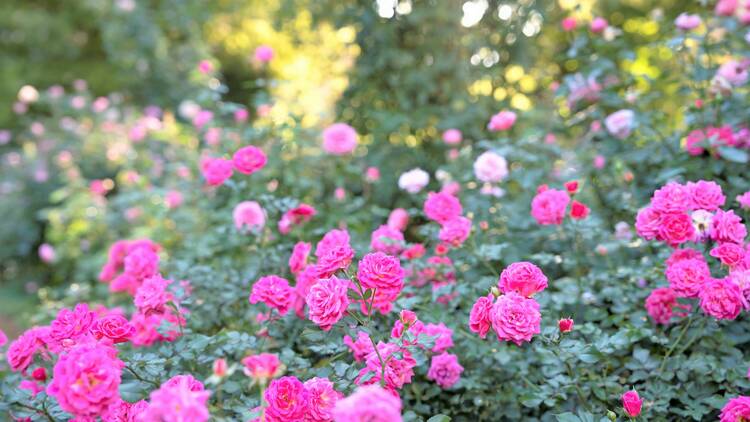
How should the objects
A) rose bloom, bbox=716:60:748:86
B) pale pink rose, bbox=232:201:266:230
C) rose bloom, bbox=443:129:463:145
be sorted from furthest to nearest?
rose bloom, bbox=443:129:463:145, rose bloom, bbox=716:60:748:86, pale pink rose, bbox=232:201:266:230

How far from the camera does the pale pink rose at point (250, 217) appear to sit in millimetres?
2229

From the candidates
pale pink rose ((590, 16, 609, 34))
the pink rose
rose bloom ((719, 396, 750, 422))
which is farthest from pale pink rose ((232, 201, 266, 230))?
pale pink rose ((590, 16, 609, 34))

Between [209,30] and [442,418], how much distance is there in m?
9.41

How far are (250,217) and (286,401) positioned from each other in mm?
1088

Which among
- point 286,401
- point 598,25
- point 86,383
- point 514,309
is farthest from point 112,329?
point 598,25

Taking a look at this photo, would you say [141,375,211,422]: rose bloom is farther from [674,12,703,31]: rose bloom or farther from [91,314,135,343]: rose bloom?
[674,12,703,31]: rose bloom

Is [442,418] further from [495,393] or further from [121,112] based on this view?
[121,112]

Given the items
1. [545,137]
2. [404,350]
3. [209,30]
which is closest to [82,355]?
[404,350]

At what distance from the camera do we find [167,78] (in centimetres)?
658

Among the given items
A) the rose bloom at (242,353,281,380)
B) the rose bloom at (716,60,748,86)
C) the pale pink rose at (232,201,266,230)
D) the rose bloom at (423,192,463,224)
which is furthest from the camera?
the rose bloom at (716,60,748,86)

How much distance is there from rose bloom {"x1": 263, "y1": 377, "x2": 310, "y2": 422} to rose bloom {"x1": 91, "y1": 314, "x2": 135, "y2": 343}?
0.39 m

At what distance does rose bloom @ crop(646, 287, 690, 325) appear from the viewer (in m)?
1.73

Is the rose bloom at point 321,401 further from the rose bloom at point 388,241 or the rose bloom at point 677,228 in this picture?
the rose bloom at point 677,228

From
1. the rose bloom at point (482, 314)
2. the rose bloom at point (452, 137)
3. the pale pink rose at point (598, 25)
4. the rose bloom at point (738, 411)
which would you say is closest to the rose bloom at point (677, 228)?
the rose bloom at point (738, 411)
